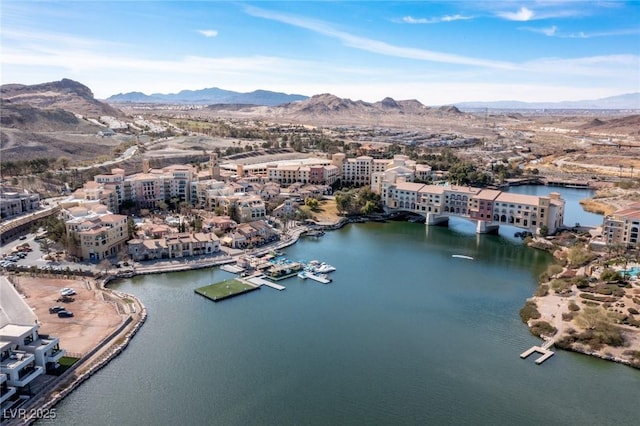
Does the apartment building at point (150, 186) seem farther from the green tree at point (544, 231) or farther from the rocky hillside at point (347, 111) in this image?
the rocky hillside at point (347, 111)

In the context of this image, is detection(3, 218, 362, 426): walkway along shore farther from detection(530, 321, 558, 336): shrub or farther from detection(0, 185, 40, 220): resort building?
detection(530, 321, 558, 336): shrub

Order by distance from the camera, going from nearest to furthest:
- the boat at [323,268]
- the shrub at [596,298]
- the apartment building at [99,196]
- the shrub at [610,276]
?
the shrub at [596,298] < the shrub at [610,276] < the boat at [323,268] < the apartment building at [99,196]

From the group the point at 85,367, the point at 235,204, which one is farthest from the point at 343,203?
the point at 85,367

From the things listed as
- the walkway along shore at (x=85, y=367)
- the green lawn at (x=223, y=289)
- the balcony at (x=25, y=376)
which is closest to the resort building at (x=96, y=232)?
the walkway along shore at (x=85, y=367)

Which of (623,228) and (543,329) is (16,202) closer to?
(543,329)

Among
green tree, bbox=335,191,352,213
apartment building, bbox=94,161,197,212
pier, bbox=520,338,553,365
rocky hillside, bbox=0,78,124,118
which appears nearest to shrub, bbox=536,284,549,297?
pier, bbox=520,338,553,365

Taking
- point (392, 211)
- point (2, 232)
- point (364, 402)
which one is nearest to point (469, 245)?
point (392, 211)
